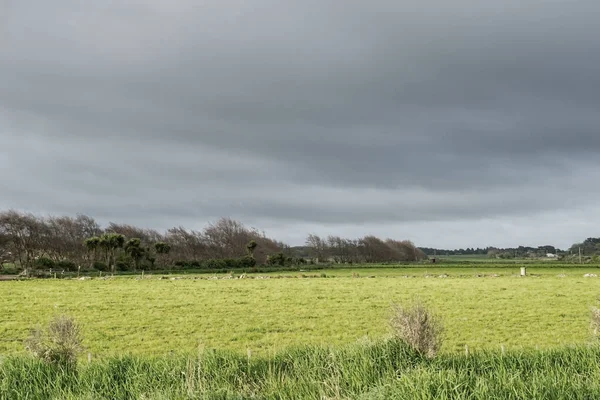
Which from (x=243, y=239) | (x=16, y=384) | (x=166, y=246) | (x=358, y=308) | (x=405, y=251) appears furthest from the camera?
(x=405, y=251)

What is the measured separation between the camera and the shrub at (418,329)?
1386 centimetres

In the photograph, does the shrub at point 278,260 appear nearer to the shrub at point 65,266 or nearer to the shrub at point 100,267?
the shrub at point 100,267

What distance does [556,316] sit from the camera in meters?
32.1

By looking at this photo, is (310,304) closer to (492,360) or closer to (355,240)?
(492,360)

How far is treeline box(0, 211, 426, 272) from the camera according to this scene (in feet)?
297

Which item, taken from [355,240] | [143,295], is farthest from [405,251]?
[143,295]

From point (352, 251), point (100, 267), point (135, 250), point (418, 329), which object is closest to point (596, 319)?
point (418, 329)

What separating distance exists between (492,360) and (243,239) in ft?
427

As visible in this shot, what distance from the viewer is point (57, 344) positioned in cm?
1405

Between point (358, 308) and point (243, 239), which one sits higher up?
point (243, 239)

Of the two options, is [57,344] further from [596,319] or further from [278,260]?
[278,260]

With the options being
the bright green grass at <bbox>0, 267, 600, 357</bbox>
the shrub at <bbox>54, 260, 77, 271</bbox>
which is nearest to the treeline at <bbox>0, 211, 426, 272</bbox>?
the shrub at <bbox>54, 260, 77, 271</bbox>

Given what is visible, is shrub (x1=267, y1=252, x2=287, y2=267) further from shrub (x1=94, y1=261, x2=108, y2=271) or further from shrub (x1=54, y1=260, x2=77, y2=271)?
shrub (x1=54, y1=260, x2=77, y2=271)

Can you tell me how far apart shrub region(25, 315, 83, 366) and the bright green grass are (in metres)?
5.05
